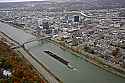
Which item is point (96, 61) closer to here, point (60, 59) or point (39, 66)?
point (60, 59)

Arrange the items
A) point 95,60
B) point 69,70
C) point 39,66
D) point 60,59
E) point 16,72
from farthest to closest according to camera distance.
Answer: point 60,59
point 95,60
point 39,66
point 69,70
point 16,72

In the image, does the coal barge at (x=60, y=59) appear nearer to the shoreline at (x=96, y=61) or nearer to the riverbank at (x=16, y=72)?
the shoreline at (x=96, y=61)

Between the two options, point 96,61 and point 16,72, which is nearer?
point 16,72

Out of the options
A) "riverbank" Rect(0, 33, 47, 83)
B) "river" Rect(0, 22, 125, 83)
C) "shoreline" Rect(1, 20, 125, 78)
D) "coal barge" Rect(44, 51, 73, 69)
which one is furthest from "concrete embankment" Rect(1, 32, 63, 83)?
"shoreline" Rect(1, 20, 125, 78)

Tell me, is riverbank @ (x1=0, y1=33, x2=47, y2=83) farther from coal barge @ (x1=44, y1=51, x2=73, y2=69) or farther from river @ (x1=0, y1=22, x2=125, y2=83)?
Answer: coal barge @ (x1=44, y1=51, x2=73, y2=69)

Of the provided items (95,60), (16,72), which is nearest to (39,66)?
(16,72)

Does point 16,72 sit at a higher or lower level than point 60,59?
higher

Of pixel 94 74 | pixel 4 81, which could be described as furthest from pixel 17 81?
pixel 94 74

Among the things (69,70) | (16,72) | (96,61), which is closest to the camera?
(16,72)

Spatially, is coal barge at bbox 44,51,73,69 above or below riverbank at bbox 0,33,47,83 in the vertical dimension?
below
